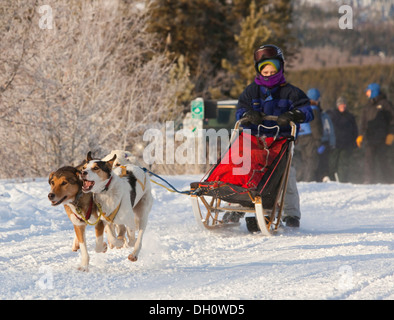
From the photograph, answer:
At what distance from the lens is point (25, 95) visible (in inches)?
393

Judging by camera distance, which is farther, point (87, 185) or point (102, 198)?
point (102, 198)

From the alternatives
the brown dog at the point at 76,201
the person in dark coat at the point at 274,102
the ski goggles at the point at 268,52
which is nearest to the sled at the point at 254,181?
the person in dark coat at the point at 274,102

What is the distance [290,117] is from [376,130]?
764 cm

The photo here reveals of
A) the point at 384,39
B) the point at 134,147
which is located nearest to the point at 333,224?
the point at 134,147

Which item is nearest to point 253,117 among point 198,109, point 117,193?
point 117,193

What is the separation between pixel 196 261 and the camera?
535 cm

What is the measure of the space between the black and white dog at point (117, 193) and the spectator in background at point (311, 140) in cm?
732

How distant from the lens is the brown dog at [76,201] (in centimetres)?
473

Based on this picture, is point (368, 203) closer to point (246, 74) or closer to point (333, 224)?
point (333, 224)

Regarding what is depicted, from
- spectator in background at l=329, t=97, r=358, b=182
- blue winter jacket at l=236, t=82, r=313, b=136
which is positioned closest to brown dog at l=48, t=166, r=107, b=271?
blue winter jacket at l=236, t=82, r=313, b=136

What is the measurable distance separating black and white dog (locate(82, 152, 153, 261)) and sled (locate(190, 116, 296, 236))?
0.91 meters

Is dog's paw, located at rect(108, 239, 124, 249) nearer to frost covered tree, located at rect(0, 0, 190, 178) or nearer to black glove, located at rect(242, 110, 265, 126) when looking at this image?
black glove, located at rect(242, 110, 265, 126)

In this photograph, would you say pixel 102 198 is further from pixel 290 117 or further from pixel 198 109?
pixel 198 109

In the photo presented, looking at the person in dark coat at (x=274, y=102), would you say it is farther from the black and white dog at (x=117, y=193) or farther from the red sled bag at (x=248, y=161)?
the black and white dog at (x=117, y=193)
